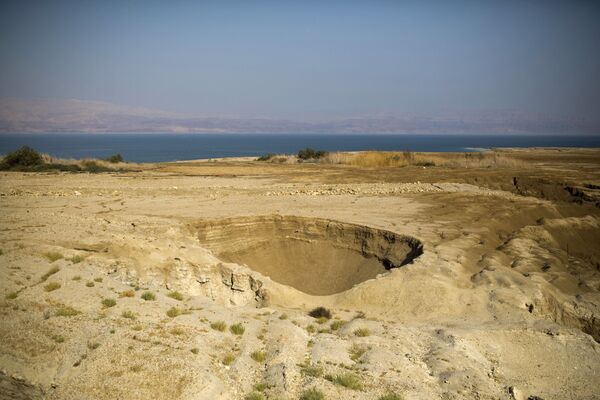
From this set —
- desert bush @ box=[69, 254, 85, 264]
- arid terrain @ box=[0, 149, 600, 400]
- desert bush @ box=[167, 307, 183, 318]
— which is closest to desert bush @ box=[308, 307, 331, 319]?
arid terrain @ box=[0, 149, 600, 400]

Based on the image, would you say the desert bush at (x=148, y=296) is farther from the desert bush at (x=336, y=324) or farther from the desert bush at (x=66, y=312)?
the desert bush at (x=336, y=324)

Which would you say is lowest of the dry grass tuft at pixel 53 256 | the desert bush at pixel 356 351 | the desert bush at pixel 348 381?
the desert bush at pixel 356 351

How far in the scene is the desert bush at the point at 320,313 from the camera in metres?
10.4

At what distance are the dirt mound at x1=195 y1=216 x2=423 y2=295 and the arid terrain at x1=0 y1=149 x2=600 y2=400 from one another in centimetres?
6

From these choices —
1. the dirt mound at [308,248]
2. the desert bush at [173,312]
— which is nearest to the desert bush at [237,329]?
the desert bush at [173,312]

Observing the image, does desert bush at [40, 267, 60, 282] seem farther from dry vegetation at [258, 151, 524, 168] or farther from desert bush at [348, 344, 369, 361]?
dry vegetation at [258, 151, 524, 168]

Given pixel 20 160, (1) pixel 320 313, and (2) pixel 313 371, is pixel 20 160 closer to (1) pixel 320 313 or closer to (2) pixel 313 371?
(1) pixel 320 313

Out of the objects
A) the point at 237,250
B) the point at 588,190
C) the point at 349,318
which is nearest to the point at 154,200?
the point at 237,250

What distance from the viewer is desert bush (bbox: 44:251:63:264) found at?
10234mm

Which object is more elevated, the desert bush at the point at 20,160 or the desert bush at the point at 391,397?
the desert bush at the point at 20,160

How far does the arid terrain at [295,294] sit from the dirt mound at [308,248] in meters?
0.06

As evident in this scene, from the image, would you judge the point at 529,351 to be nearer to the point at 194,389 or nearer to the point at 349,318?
the point at 349,318

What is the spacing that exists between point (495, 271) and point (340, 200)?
31.7 ft

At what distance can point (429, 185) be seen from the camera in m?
26.2
